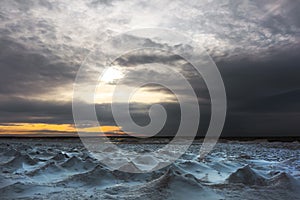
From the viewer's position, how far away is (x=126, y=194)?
6320mm

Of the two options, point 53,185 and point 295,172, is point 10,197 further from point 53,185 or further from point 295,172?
point 295,172

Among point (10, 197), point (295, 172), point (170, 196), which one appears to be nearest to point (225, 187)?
point (170, 196)

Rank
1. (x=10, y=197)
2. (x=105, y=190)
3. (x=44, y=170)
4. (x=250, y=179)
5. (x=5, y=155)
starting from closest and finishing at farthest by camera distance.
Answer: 1. (x=10, y=197)
2. (x=105, y=190)
3. (x=250, y=179)
4. (x=44, y=170)
5. (x=5, y=155)

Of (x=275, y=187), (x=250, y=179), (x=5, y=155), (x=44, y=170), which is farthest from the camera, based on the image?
(x=5, y=155)

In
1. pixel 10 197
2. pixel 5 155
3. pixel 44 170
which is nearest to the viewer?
pixel 10 197

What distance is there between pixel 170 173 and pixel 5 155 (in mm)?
9869

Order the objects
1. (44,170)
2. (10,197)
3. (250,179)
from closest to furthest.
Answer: (10,197)
(250,179)
(44,170)

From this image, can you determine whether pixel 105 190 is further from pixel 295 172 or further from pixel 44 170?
pixel 295 172

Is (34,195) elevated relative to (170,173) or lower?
lower

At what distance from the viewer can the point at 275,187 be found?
23.6ft

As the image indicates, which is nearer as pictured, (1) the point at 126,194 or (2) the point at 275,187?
(1) the point at 126,194

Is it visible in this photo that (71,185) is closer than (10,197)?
No

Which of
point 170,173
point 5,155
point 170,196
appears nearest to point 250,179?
point 170,173

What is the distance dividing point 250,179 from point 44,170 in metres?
6.17
